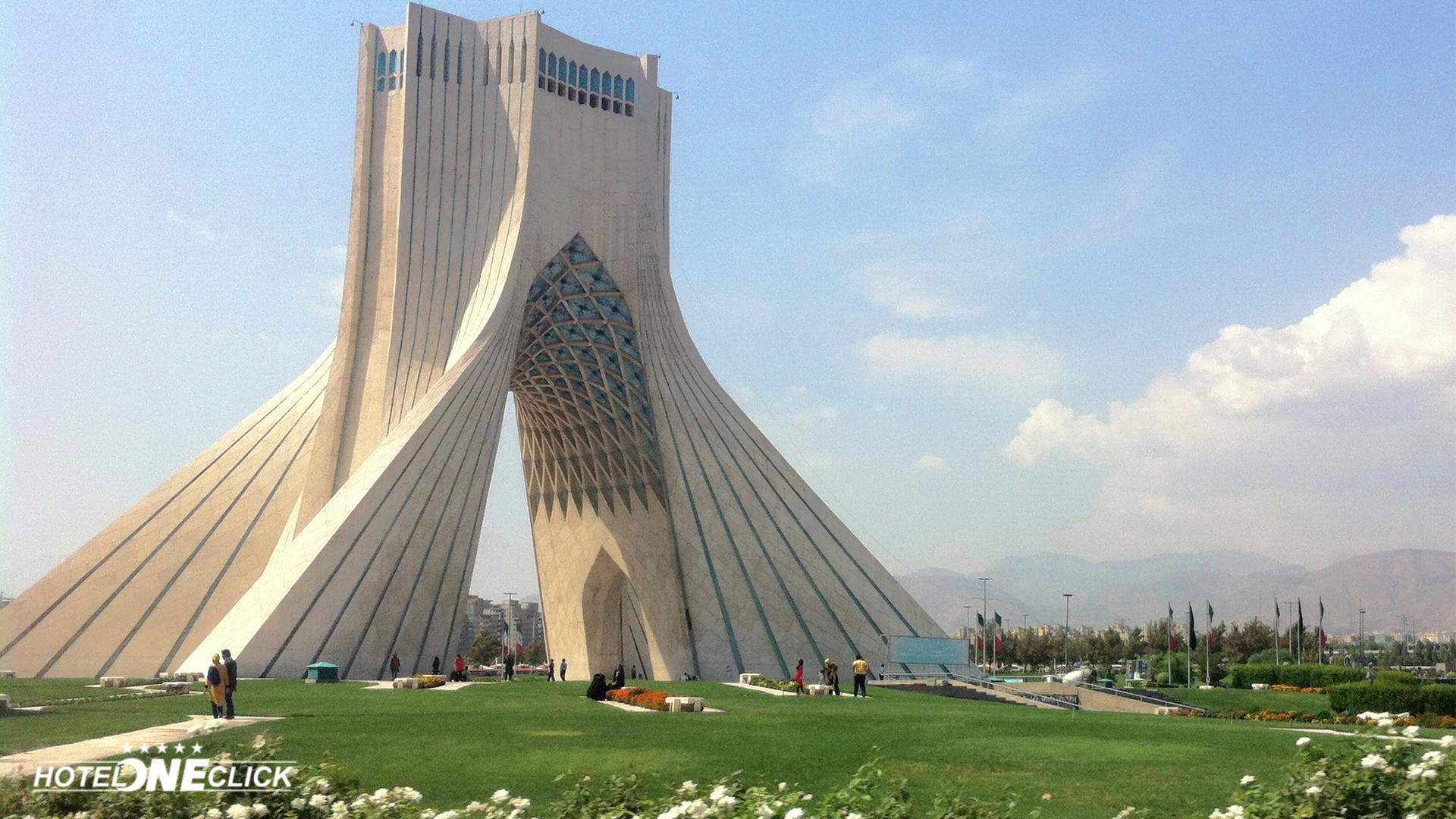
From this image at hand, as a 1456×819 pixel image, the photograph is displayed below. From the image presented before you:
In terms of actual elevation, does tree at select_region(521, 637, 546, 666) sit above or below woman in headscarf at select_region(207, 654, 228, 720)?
below

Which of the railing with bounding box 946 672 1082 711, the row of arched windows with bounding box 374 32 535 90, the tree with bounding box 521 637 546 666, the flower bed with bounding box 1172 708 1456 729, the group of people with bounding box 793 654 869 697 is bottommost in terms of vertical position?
the tree with bounding box 521 637 546 666

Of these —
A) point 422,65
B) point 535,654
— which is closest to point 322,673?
point 422,65

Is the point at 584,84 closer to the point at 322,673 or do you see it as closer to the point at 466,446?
the point at 466,446

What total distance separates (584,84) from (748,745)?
24983 millimetres

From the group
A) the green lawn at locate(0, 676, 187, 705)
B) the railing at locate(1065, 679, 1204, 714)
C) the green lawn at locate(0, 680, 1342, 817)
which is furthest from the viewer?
the railing at locate(1065, 679, 1204, 714)

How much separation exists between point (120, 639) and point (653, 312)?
48.5 ft

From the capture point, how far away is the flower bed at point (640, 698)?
14.3 m

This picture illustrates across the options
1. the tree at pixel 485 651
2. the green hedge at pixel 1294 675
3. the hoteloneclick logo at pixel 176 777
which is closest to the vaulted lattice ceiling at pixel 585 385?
the green hedge at pixel 1294 675

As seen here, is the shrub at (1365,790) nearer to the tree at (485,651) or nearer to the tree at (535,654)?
the tree at (485,651)

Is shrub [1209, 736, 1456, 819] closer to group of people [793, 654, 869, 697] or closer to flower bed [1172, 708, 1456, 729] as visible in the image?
flower bed [1172, 708, 1456, 729]

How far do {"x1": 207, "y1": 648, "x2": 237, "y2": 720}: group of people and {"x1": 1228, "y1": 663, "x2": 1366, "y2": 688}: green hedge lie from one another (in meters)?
24.9

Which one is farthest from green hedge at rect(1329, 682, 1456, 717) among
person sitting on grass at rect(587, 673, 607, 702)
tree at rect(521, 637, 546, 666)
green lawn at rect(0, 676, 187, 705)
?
tree at rect(521, 637, 546, 666)

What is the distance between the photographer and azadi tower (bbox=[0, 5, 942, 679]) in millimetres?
22391

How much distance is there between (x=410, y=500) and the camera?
22969 millimetres
